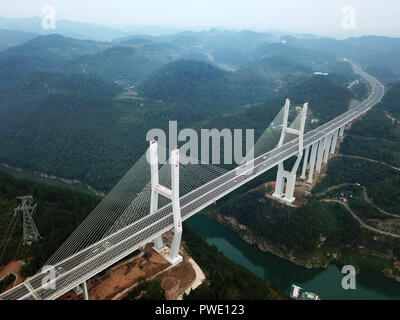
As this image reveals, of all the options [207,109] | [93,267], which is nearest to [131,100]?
[207,109]

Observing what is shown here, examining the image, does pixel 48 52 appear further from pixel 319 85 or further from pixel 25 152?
pixel 319 85

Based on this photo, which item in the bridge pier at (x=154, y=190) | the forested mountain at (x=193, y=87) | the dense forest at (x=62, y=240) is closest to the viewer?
the dense forest at (x=62, y=240)

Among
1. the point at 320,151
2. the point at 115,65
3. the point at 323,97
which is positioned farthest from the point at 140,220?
the point at 115,65

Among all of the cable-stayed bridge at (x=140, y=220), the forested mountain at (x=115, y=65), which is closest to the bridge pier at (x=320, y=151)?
the cable-stayed bridge at (x=140, y=220)

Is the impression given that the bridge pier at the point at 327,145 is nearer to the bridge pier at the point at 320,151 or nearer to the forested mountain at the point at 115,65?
the bridge pier at the point at 320,151

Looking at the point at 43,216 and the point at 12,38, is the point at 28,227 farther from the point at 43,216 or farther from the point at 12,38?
the point at 12,38
